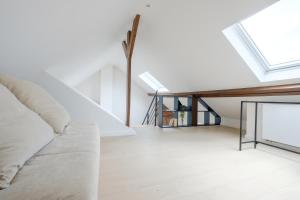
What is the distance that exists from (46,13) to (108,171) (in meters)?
1.76

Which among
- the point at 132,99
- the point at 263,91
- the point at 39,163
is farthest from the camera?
the point at 132,99

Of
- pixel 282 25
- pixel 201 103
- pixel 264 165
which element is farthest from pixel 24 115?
pixel 201 103

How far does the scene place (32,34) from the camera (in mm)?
1909

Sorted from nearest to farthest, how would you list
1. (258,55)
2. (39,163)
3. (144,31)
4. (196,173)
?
(39,163), (196,173), (258,55), (144,31)

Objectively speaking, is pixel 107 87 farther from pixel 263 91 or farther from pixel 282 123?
pixel 282 123

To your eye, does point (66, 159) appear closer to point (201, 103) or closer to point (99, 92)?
point (201, 103)

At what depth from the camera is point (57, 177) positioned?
661mm

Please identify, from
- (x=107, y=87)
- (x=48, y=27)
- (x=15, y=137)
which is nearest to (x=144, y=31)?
(x=48, y=27)

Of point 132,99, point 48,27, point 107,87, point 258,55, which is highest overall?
point 48,27

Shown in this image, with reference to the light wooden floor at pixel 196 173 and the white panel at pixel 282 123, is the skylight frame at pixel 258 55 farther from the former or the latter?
the light wooden floor at pixel 196 173

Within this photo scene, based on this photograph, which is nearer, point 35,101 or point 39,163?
point 39,163

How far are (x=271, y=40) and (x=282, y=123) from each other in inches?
45.7

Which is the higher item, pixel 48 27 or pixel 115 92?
pixel 48 27

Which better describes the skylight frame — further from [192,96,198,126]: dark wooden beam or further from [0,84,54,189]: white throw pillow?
[0,84,54,189]: white throw pillow
